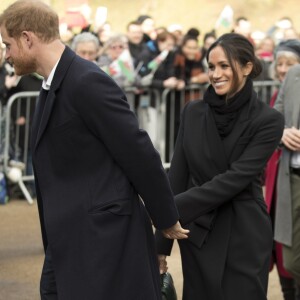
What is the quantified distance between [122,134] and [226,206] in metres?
1.32

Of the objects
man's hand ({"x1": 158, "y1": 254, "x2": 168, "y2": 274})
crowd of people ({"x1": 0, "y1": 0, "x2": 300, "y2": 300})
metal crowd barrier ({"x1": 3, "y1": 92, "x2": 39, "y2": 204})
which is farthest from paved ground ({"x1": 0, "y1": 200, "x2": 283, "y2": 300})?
man's hand ({"x1": 158, "y1": 254, "x2": 168, "y2": 274})

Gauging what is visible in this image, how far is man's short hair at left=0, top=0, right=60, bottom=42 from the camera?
10.9 feet

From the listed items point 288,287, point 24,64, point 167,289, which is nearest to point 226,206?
point 167,289

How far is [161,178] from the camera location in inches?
139

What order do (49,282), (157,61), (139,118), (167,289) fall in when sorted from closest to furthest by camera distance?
(49,282) → (167,289) → (139,118) → (157,61)

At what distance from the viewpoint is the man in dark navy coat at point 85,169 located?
11.1 feet

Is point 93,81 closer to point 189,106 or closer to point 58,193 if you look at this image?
point 58,193

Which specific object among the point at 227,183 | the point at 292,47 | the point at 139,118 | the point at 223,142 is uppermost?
the point at 292,47

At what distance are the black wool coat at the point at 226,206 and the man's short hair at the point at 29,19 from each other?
1.38 metres

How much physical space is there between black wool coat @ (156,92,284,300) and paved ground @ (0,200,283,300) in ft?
5.79

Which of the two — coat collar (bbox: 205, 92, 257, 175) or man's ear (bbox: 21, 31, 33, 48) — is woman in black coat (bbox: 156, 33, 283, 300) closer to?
coat collar (bbox: 205, 92, 257, 175)

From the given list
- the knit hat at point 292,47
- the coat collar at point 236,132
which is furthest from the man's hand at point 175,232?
the knit hat at point 292,47

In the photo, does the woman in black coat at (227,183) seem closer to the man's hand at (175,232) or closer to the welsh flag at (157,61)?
the man's hand at (175,232)

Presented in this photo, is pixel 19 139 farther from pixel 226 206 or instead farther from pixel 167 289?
pixel 167 289
